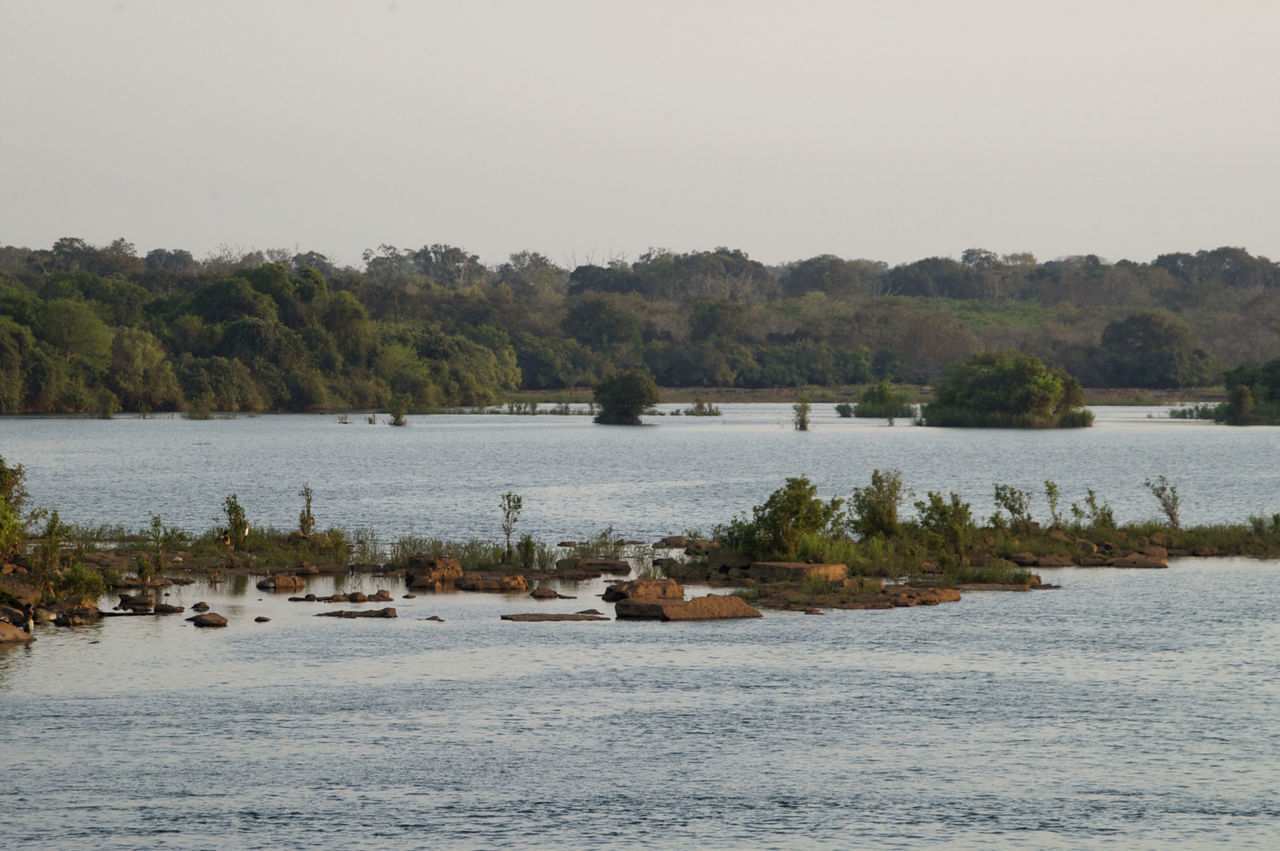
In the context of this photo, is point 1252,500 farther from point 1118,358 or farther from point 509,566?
point 1118,358

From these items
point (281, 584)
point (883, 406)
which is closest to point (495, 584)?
point (281, 584)

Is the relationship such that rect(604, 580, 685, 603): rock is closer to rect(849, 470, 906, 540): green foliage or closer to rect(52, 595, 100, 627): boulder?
rect(849, 470, 906, 540): green foliage

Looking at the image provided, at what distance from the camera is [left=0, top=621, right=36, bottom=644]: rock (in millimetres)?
21953

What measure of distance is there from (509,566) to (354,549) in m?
5.21

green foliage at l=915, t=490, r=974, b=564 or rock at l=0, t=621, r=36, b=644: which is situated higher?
green foliage at l=915, t=490, r=974, b=564

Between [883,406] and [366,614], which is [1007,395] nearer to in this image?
[883,406]

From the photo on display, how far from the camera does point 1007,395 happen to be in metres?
115

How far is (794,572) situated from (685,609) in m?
4.64

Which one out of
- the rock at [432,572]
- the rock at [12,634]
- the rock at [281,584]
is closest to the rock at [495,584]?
the rock at [432,572]

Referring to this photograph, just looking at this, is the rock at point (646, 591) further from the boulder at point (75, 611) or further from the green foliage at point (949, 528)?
the boulder at point (75, 611)

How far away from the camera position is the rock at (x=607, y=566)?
1234 inches

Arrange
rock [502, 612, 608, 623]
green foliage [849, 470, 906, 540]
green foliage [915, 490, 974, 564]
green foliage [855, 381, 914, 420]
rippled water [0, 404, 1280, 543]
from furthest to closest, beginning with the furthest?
green foliage [855, 381, 914, 420] → rippled water [0, 404, 1280, 543] → green foliage [849, 470, 906, 540] → green foliage [915, 490, 974, 564] → rock [502, 612, 608, 623]

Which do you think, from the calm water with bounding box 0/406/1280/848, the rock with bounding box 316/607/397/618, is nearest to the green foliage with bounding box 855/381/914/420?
the calm water with bounding box 0/406/1280/848

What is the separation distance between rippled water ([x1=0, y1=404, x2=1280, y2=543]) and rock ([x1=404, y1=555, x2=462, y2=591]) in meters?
9.26
